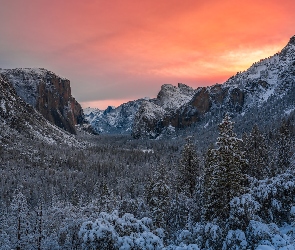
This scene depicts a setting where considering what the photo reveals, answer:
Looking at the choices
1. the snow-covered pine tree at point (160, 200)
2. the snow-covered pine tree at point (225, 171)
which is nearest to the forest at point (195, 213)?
the snow-covered pine tree at point (225, 171)

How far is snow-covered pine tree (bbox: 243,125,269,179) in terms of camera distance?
40.6m

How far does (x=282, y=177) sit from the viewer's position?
16.6 metres

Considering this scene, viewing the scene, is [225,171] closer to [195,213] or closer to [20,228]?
[195,213]

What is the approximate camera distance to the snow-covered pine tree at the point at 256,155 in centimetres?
4056

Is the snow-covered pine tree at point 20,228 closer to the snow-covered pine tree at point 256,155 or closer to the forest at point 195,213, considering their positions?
the forest at point 195,213

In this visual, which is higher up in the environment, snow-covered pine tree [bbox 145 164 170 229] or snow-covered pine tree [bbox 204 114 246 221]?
snow-covered pine tree [bbox 204 114 246 221]

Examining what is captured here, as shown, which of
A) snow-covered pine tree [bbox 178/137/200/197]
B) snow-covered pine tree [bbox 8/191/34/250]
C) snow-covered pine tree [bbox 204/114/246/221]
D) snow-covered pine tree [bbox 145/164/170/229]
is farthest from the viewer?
snow-covered pine tree [bbox 178/137/200/197]

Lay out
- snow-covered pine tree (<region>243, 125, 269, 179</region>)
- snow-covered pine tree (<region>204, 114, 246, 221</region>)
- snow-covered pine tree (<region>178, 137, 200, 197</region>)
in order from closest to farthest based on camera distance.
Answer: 1. snow-covered pine tree (<region>204, 114, 246, 221</region>)
2. snow-covered pine tree (<region>243, 125, 269, 179</region>)
3. snow-covered pine tree (<region>178, 137, 200, 197</region>)

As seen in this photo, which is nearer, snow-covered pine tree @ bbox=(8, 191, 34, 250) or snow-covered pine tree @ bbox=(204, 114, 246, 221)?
snow-covered pine tree @ bbox=(204, 114, 246, 221)

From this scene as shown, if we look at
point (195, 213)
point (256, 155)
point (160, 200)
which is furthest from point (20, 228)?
point (256, 155)

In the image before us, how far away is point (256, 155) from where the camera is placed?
42375mm

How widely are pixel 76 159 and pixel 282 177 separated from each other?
169 metres

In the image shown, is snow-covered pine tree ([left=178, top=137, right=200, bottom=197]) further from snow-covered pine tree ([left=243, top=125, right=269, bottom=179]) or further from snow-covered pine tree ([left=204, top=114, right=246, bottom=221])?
snow-covered pine tree ([left=204, top=114, right=246, bottom=221])

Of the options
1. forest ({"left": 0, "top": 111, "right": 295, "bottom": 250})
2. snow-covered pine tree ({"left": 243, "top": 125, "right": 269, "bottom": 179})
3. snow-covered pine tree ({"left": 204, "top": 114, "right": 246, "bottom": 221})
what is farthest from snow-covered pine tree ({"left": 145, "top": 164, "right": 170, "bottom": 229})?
snow-covered pine tree ({"left": 204, "top": 114, "right": 246, "bottom": 221})
